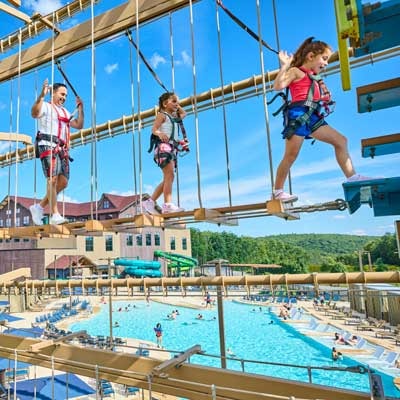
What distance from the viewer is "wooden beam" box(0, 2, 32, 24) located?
3.88 m

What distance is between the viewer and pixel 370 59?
8.43 ft

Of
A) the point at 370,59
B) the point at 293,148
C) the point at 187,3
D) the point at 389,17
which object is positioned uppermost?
the point at 187,3

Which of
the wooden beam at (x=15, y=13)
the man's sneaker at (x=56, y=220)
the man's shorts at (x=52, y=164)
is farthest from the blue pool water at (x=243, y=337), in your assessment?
the wooden beam at (x=15, y=13)

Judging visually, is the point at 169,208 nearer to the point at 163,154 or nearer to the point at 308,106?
the point at 163,154

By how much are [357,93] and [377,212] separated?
2.04 ft

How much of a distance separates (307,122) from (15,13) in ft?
11.5

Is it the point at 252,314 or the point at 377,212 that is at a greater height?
the point at 377,212

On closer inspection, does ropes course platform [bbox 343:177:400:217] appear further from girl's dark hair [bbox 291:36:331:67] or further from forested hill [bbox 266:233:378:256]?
forested hill [bbox 266:233:378:256]

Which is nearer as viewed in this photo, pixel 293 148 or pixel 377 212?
pixel 377 212

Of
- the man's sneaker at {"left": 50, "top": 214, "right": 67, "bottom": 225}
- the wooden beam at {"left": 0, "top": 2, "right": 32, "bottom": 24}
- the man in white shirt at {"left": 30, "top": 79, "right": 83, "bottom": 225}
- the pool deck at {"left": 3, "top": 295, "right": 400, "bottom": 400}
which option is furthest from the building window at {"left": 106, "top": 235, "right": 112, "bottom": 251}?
the man's sneaker at {"left": 50, "top": 214, "right": 67, "bottom": 225}

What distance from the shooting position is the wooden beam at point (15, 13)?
12.7 feet

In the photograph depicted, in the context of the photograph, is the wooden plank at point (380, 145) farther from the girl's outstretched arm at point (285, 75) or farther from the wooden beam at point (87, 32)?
the wooden beam at point (87, 32)

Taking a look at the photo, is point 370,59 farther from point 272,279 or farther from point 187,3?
point 272,279

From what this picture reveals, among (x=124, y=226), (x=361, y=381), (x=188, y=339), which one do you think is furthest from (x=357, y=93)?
(x=188, y=339)
